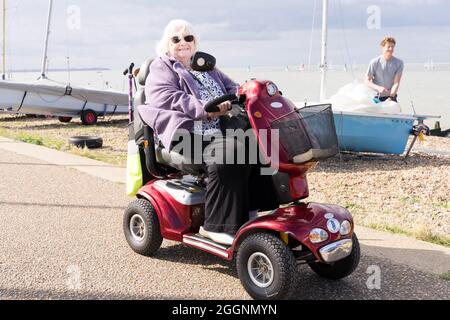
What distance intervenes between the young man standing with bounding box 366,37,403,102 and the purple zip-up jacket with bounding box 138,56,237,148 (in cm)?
577

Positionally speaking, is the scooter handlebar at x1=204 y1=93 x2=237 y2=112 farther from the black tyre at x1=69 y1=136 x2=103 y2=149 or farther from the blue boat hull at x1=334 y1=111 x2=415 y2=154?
the black tyre at x1=69 y1=136 x2=103 y2=149

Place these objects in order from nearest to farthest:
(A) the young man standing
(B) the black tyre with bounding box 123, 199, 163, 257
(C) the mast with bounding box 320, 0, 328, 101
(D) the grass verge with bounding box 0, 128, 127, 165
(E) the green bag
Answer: (B) the black tyre with bounding box 123, 199, 163, 257, (E) the green bag, (A) the young man standing, (D) the grass verge with bounding box 0, 128, 127, 165, (C) the mast with bounding box 320, 0, 328, 101

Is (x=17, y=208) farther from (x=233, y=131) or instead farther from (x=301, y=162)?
(x=301, y=162)

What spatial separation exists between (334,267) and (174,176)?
144 centimetres

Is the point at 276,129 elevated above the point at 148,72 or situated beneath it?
situated beneath

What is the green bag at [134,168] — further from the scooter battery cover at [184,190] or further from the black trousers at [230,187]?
the black trousers at [230,187]

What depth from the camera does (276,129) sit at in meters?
3.62

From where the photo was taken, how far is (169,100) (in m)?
4.11

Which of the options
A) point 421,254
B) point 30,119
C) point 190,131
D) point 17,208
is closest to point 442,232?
point 421,254

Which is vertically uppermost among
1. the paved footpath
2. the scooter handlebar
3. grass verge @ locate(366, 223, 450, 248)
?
the scooter handlebar

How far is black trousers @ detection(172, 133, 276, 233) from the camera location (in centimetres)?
376

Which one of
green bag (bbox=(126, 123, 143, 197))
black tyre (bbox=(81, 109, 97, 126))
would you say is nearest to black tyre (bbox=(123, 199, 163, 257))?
green bag (bbox=(126, 123, 143, 197))

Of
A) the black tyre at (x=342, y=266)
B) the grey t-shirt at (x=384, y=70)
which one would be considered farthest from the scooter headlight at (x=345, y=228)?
the grey t-shirt at (x=384, y=70)

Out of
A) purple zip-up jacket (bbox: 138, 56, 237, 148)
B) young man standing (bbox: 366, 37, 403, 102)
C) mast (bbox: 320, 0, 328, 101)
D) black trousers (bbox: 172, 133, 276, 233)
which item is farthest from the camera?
mast (bbox: 320, 0, 328, 101)
